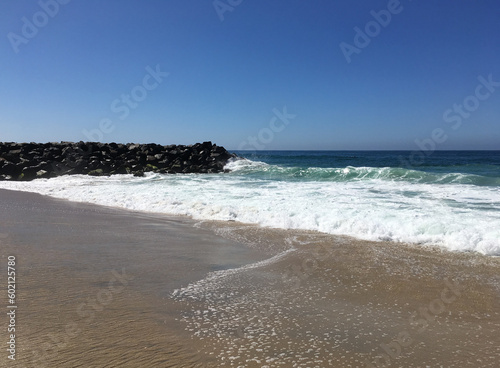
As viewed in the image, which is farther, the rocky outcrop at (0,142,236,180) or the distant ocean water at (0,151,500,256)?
the rocky outcrop at (0,142,236,180)

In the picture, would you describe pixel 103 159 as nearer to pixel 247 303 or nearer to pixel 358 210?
pixel 358 210

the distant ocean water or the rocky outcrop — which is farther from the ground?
the rocky outcrop

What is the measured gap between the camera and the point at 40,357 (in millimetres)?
2521

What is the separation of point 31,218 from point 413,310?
8.23 metres

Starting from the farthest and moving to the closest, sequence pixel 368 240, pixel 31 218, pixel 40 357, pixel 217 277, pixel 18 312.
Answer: pixel 31 218 → pixel 368 240 → pixel 217 277 → pixel 18 312 → pixel 40 357

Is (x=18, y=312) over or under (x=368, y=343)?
over

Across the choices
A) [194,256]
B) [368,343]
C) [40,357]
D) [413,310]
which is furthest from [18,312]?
[413,310]

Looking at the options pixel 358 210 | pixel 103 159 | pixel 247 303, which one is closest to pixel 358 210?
pixel 358 210

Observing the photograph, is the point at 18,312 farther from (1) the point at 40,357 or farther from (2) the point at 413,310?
(2) the point at 413,310

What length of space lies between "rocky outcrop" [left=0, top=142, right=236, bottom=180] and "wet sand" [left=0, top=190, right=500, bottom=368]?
18755 mm

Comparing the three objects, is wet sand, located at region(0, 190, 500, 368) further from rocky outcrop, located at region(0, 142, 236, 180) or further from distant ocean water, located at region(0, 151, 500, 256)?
rocky outcrop, located at region(0, 142, 236, 180)

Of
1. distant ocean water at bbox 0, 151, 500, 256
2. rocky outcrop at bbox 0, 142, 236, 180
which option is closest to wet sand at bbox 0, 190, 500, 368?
distant ocean water at bbox 0, 151, 500, 256

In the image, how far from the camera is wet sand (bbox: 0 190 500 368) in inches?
106

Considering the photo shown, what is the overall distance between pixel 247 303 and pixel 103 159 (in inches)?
1024
